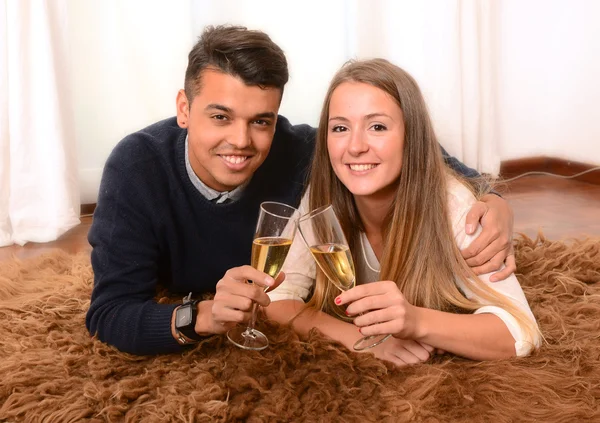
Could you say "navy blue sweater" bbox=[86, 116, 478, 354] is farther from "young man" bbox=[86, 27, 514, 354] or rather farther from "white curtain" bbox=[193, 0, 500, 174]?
"white curtain" bbox=[193, 0, 500, 174]

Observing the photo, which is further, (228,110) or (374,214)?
(374,214)

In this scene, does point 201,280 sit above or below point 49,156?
below

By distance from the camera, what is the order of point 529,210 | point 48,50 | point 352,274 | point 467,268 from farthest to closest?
1. point 529,210
2. point 48,50
3. point 467,268
4. point 352,274

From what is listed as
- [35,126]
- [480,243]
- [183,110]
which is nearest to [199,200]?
[183,110]

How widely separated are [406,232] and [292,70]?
1.93 meters

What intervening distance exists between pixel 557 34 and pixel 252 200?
265cm

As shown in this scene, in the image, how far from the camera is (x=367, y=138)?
1.71m

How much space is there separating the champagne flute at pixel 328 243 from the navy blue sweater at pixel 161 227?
44 cm

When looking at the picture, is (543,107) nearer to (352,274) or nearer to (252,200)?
(252,200)

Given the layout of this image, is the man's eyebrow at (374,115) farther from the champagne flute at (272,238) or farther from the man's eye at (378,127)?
the champagne flute at (272,238)

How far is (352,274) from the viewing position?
144 cm

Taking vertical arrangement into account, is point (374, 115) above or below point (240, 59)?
below

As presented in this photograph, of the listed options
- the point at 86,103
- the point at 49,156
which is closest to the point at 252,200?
the point at 49,156

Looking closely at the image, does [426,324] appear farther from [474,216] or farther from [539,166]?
[539,166]
